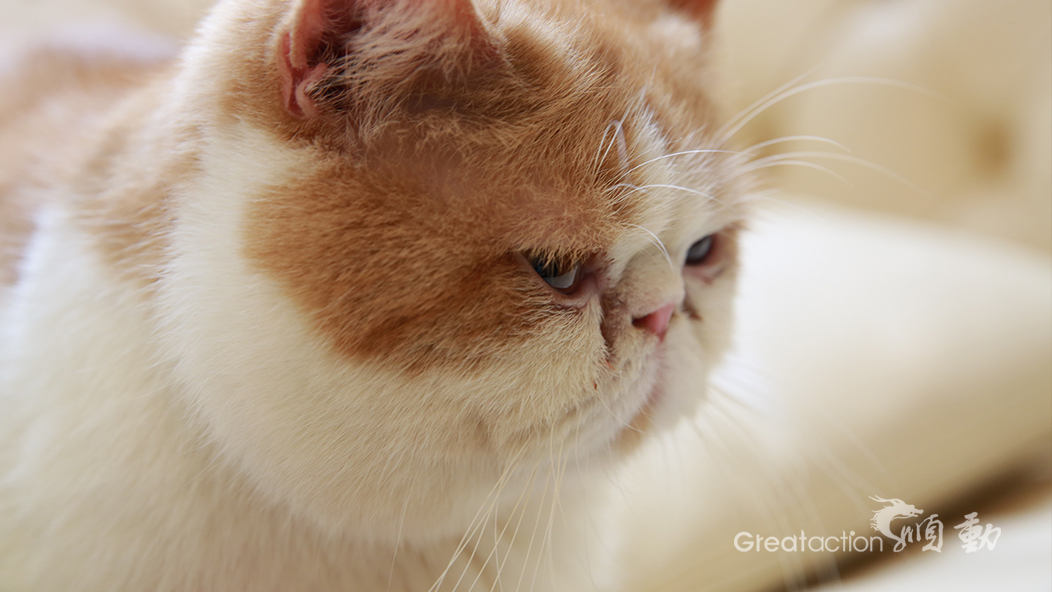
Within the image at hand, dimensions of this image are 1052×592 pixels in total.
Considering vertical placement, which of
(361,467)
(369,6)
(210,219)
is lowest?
(361,467)

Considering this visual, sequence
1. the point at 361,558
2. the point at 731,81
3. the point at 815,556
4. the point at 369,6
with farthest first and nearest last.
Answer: the point at 731,81 → the point at 815,556 → the point at 361,558 → the point at 369,6

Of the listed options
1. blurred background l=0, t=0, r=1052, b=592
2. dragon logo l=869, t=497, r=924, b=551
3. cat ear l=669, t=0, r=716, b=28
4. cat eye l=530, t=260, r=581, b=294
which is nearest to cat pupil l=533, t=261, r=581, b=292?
cat eye l=530, t=260, r=581, b=294

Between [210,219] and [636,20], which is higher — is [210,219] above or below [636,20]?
below

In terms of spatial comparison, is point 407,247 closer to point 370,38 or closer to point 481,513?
point 370,38

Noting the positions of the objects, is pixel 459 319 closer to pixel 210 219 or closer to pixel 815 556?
pixel 210 219

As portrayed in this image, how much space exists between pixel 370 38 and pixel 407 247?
5.0 inches

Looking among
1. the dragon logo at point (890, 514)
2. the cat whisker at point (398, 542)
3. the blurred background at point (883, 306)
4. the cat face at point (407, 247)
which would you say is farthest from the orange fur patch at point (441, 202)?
the dragon logo at point (890, 514)

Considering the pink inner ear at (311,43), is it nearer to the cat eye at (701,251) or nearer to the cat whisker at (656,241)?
the cat whisker at (656,241)

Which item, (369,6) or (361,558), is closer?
(369,6)

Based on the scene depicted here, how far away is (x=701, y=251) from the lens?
23.4 inches

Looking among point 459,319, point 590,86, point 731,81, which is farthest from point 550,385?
point 731,81

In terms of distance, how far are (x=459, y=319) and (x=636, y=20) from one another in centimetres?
35

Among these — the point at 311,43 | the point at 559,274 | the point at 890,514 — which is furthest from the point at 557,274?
the point at 890,514

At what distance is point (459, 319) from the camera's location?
0.42 m
